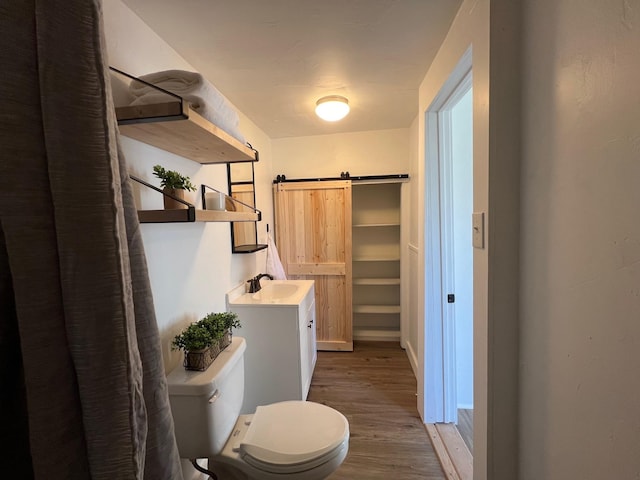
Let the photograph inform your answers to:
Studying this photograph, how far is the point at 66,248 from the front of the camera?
1.14 feet

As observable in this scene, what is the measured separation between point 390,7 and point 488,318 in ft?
4.03

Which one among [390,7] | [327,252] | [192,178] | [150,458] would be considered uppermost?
[390,7]

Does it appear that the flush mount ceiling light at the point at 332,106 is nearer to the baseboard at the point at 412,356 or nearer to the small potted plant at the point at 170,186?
the small potted plant at the point at 170,186

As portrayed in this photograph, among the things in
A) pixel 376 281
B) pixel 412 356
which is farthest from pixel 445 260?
pixel 376 281

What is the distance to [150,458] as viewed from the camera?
0.42 m

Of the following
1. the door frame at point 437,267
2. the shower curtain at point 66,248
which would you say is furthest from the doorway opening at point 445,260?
the shower curtain at point 66,248

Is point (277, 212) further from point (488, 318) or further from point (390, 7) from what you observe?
point (488, 318)

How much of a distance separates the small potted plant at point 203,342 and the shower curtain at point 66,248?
2.77 ft

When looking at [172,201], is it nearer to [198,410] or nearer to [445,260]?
[198,410]

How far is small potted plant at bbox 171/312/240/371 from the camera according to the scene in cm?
118

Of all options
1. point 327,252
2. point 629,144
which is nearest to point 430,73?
point 629,144

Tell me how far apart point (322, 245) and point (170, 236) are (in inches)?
65.2

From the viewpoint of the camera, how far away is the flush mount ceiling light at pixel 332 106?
1910 millimetres

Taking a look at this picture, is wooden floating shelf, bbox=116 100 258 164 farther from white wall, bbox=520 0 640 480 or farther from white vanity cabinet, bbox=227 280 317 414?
white wall, bbox=520 0 640 480
